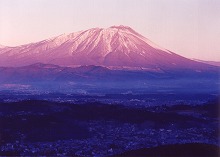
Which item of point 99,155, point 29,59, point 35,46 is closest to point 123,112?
point 99,155

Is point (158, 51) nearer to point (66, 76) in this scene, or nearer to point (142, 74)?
point (142, 74)

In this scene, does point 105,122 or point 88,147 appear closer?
point 88,147

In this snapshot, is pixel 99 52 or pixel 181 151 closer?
pixel 181 151

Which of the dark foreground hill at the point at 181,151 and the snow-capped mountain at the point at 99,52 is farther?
the snow-capped mountain at the point at 99,52

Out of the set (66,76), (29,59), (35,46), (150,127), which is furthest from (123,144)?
(35,46)

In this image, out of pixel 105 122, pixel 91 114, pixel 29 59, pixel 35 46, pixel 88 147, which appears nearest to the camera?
pixel 88 147

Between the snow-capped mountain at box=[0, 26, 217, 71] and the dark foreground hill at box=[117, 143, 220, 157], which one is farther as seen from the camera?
the snow-capped mountain at box=[0, 26, 217, 71]

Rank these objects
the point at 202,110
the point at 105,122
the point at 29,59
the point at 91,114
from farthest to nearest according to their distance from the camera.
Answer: the point at 29,59
the point at 202,110
the point at 91,114
the point at 105,122
